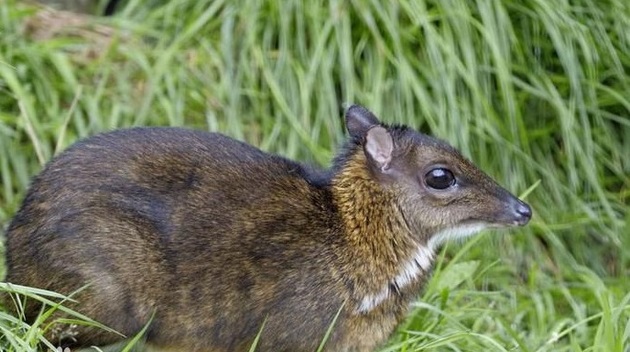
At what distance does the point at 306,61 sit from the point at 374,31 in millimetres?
399

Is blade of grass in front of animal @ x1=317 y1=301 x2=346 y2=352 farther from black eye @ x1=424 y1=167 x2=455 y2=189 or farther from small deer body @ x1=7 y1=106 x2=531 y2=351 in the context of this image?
black eye @ x1=424 y1=167 x2=455 y2=189

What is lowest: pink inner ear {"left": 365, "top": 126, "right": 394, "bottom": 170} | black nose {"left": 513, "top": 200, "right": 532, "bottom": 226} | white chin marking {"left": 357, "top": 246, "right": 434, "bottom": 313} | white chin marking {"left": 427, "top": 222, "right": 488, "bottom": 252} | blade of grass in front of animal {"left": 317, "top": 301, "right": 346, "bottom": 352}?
blade of grass in front of animal {"left": 317, "top": 301, "right": 346, "bottom": 352}

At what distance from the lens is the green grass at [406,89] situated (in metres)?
7.54

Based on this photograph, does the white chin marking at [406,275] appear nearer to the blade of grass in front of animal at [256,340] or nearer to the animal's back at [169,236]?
the animal's back at [169,236]

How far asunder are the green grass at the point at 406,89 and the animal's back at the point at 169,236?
201cm

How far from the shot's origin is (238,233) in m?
5.37

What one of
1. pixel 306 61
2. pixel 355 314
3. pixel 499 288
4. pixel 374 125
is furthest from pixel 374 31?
pixel 355 314

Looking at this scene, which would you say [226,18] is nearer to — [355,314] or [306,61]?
[306,61]

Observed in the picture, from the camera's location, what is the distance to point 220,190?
17.7 ft

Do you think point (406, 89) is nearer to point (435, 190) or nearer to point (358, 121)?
point (358, 121)

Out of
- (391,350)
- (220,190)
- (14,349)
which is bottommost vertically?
(391,350)

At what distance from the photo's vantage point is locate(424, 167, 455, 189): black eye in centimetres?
559

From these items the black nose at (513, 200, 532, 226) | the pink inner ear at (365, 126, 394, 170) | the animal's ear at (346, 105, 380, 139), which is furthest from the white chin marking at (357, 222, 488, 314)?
the animal's ear at (346, 105, 380, 139)

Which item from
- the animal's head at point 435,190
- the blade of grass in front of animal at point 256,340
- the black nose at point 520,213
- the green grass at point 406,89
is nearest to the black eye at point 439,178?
the animal's head at point 435,190
